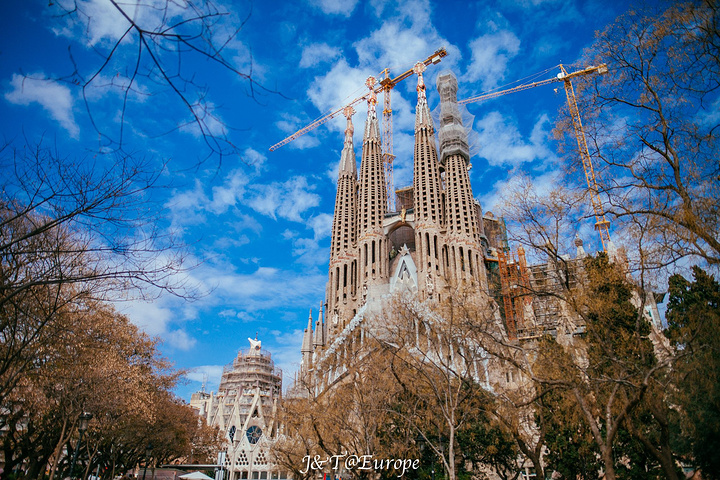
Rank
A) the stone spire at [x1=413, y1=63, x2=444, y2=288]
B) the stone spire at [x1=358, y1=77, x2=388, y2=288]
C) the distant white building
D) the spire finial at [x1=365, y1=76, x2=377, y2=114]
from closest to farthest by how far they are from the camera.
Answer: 1. the distant white building
2. the stone spire at [x1=413, y1=63, x2=444, y2=288]
3. the stone spire at [x1=358, y1=77, x2=388, y2=288]
4. the spire finial at [x1=365, y1=76, x2=377, y2=114]

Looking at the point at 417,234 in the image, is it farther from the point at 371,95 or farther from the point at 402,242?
the point at 371,95

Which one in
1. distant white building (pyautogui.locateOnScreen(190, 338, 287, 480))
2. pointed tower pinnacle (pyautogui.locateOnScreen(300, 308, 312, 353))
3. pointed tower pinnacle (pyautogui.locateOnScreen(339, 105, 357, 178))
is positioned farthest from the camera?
pointed tower pinnacle (pyautogui.locateOnScreen(339, 105, 357, 178))

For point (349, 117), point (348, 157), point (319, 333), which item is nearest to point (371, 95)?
point (349, 117)

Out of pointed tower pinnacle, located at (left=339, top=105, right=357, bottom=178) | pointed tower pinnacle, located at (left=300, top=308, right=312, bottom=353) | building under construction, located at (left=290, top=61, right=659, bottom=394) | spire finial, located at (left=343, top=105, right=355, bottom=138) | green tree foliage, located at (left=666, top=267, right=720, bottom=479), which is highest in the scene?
spire finial, located at (left=343, top=105, right=355, bottom=138)

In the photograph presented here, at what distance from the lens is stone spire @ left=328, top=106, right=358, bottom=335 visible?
5216cm

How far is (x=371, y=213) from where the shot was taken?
5441 cm

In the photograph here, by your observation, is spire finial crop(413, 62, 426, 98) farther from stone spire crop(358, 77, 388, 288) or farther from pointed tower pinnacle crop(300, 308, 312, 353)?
pointed tower pinnacle crop(300, 308, 312, 353)

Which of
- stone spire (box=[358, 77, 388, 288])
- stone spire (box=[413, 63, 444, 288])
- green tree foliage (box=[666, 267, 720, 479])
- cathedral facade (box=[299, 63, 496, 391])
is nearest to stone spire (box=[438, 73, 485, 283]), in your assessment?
cathedral facade (box=[299, 63, 496, 391])

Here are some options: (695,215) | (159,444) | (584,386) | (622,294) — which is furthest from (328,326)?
(695,215)

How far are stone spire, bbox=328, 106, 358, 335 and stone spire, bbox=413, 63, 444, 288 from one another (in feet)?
27.7

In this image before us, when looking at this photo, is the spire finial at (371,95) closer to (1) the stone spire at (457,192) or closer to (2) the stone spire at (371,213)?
(2) the stone spire at (371,213)

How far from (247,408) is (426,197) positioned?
125 ft

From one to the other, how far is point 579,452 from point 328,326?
1402 inches

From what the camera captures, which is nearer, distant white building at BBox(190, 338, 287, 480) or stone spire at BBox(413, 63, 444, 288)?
distant white building at BBox(190, 338, 287, 480)
